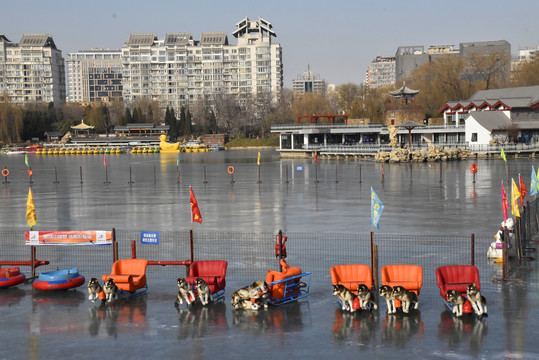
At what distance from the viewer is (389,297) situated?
621 inches

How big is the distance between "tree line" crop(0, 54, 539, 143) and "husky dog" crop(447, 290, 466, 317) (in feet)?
357

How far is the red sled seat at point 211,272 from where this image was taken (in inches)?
680

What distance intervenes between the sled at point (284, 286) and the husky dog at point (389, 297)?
232 cm

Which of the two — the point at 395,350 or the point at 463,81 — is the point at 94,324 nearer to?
the point at 395,350

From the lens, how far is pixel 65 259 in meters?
23.0

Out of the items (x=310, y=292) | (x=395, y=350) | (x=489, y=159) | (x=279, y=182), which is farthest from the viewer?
(x=489, y=159)

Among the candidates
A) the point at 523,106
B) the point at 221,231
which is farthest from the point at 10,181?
the point at 523,106

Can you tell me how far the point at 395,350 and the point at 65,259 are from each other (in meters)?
13.1

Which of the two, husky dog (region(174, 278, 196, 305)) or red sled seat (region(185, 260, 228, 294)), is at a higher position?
red sled seat (region(185, 260, 228, 294))

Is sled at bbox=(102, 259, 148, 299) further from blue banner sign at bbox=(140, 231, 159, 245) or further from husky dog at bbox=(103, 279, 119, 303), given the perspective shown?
blue banner sign at bbox=(140, 231, 159, 245)

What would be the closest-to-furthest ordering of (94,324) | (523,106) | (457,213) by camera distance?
(94,324), (457,213), (523,106)

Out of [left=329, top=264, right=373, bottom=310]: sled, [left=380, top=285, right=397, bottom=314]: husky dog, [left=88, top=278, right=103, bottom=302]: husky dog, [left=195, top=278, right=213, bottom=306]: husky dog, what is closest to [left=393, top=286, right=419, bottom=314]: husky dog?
[left=380, top=285, right=397, bottom=314]: husky dog

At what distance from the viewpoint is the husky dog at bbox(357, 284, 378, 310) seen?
15.9m

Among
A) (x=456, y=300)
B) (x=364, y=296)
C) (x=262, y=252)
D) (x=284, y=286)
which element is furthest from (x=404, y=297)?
(x=262, y=252)
